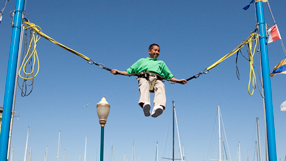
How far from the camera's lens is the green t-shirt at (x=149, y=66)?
326 inches

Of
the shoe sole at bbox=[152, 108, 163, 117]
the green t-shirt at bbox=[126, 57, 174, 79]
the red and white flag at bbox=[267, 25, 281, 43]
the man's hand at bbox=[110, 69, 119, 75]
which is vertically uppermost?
the red and white flag at bbox=[267, 25, 281, 43]

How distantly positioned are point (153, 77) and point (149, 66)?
290mm

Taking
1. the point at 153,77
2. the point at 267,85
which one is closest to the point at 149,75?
the point at 153,77

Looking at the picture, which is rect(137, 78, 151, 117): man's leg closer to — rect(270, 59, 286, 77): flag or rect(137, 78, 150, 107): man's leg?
rect(137, 78, 150, 107): man's leg

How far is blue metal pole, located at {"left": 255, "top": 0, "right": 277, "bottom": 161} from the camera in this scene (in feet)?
25.2

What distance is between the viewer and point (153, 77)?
8.23 meters

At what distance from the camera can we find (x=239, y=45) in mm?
9180

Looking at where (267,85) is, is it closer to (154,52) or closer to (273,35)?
(273,35)

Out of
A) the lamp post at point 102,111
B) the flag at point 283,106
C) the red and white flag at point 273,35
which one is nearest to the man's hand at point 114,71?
the lamp post at point 102,111

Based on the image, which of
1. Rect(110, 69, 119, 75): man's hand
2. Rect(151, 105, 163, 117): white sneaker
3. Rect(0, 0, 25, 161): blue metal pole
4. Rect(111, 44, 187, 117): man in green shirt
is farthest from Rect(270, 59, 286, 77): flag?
Rect(0, 0, 25, 161): blue metal pole

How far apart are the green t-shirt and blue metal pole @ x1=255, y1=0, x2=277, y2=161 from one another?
2.37 m

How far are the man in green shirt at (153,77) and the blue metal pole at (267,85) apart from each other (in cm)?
199

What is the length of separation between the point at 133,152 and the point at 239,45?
46143mm

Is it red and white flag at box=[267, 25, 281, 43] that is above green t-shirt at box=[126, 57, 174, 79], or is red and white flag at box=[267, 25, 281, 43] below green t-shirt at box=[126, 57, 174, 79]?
above
